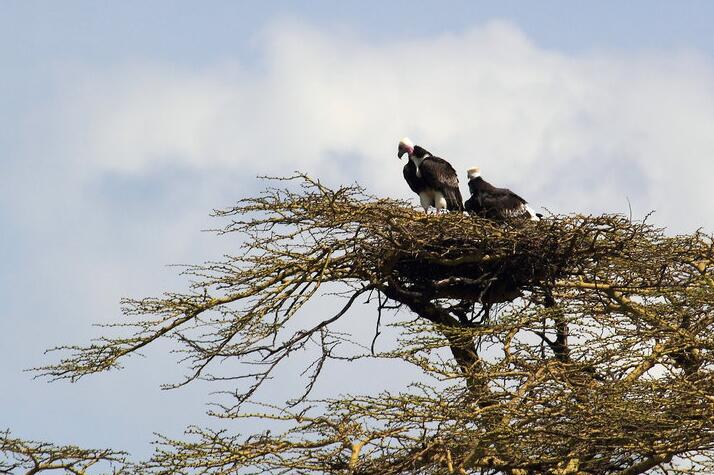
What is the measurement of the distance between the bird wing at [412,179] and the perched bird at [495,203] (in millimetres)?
547

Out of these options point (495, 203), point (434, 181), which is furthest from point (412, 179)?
point (495, 203)

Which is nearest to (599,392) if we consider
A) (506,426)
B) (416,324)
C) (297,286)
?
(506,426)

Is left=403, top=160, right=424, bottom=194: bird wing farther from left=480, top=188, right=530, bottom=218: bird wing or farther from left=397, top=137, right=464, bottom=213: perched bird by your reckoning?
left=480, top=188, right=530, bottom=218: bird wing

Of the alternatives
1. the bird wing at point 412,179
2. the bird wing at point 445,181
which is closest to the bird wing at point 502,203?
the bird wing at point 445,181

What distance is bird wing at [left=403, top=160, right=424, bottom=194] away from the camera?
13.8 metres

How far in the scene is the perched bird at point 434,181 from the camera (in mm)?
13547

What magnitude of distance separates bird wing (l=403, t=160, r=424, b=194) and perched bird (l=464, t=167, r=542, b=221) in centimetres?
55

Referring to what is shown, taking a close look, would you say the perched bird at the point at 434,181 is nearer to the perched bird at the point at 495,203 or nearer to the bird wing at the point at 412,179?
the bird wing at the point at 412,179

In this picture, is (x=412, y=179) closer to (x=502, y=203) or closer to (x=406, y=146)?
(x=406, y=146)

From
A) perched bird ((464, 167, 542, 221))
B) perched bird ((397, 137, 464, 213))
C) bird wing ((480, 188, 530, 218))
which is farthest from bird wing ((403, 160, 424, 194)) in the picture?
bird wing ((480, 188, 530, 218))

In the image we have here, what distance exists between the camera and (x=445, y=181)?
13.6 m

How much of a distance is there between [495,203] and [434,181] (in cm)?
90

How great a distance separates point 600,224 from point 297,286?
2.57 m

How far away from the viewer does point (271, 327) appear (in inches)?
439
